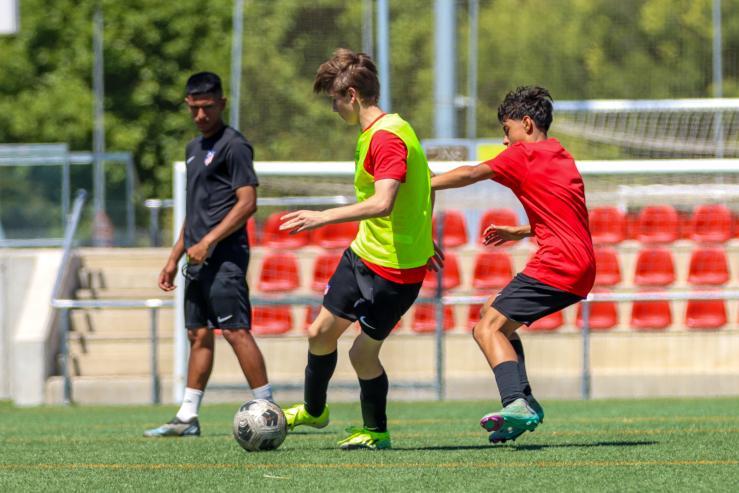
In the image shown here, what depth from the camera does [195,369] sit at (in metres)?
8.69

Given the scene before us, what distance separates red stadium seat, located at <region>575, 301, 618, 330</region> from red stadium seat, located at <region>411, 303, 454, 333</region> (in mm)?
1306

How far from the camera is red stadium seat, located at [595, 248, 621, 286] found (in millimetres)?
15172

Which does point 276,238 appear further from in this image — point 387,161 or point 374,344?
point 387,161

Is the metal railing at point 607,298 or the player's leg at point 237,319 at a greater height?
the player's leg at point 237,319

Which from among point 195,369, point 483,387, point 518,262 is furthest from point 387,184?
point 518,262

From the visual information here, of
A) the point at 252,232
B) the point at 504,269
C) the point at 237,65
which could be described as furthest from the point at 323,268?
the point at 237,65

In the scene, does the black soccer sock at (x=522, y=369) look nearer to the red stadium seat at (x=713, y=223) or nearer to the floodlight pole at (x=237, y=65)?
the red stadium seat at (x=713, y=223)

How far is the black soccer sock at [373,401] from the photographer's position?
299 inches

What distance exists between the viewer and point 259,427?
294 inches

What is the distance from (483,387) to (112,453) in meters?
6.42

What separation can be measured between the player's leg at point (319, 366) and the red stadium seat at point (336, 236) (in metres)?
7.72

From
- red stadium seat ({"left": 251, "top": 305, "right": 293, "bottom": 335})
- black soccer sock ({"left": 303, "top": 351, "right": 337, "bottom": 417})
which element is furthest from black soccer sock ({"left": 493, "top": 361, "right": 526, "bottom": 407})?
red stadium seat ({"left": 251, "top": 305, "right": 293, "bottom": 335})

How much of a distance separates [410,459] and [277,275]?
28.0 ft

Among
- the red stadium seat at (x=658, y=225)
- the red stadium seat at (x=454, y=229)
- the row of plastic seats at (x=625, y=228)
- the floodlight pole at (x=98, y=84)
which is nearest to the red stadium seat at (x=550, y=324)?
the row of plastic seats at (x=625, y=228)
